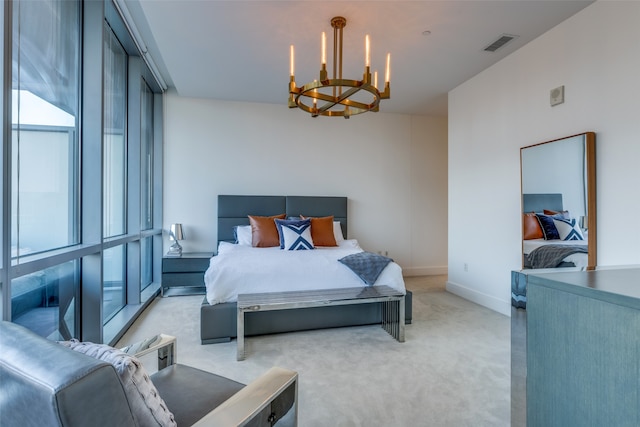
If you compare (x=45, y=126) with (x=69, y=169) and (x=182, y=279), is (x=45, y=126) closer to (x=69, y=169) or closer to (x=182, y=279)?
(x=69, y=169)

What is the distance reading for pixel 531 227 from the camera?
3268 millimetres

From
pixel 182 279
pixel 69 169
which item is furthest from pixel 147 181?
pixel 69 169

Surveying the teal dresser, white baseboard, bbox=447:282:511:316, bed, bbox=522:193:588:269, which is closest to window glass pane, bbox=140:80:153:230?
white baseboard, bbox=447:282:511:316

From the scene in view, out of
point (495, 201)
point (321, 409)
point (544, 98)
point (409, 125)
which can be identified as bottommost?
point (321, 409)

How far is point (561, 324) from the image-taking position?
0.81 m

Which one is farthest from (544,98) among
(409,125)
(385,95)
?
(409,125)

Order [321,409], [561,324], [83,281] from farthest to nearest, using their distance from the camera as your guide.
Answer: [83,281]
[321,409]
[561,324]

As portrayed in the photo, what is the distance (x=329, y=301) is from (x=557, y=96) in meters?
2.80

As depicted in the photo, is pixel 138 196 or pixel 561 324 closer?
pixel 561 324

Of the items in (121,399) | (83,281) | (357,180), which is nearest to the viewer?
(121,399)

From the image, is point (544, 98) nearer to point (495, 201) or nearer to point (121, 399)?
point (495, 201)

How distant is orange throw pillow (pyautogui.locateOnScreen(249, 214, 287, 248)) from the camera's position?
4293mm

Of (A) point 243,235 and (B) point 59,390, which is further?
(A) point 243,235

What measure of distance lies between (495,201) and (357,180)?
2302 millimetres
